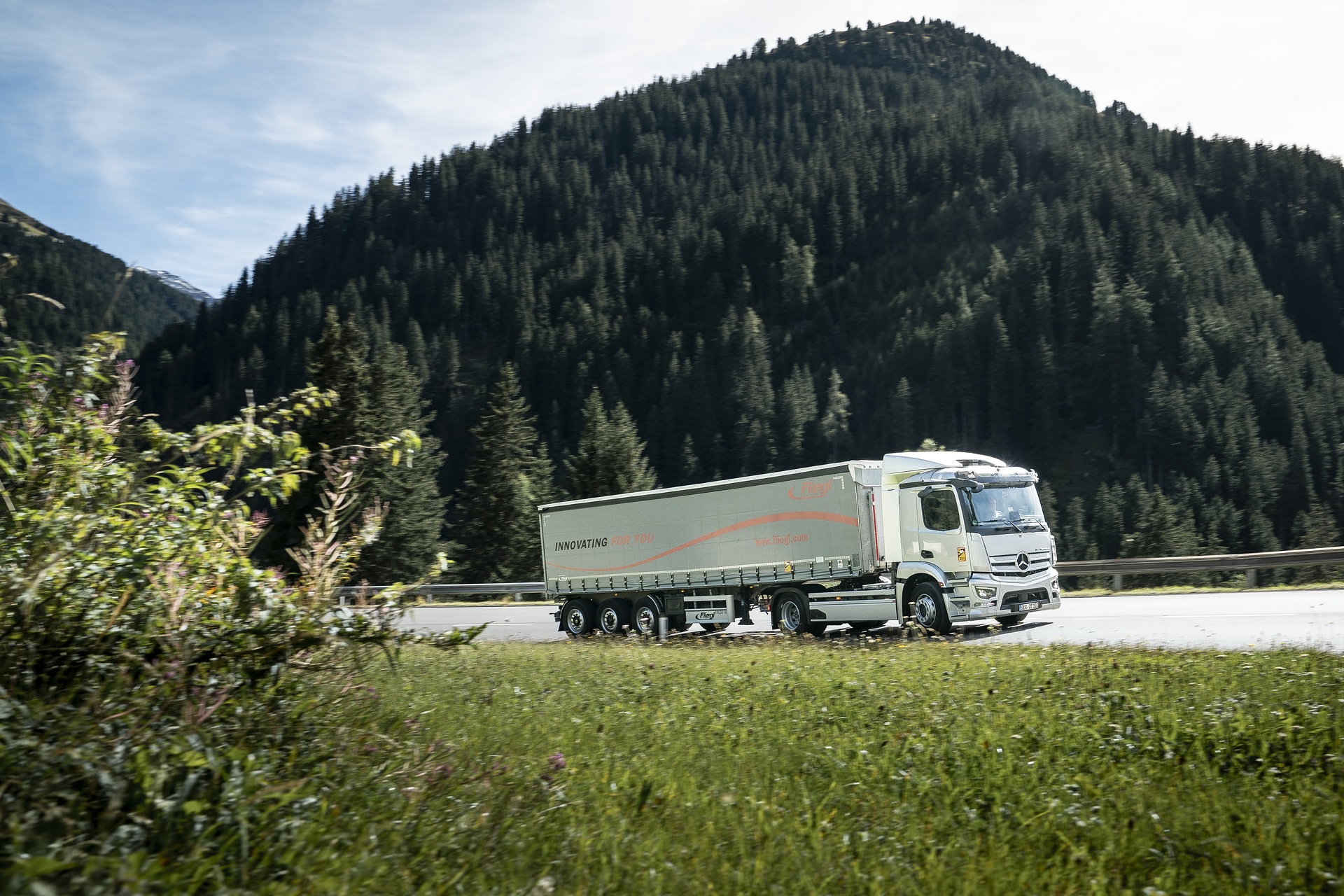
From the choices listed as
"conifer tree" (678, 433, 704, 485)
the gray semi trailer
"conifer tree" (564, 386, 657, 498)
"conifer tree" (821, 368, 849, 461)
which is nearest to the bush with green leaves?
the gray semi trailer

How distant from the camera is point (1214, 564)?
81.2ft

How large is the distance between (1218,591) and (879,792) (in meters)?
20.6

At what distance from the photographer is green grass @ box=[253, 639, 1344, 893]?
4754 mm

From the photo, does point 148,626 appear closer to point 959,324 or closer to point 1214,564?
point 1214,564

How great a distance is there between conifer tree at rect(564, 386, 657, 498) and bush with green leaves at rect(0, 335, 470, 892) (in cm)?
4470

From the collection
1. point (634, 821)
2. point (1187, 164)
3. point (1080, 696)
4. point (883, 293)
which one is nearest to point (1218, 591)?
point (1080, 696)

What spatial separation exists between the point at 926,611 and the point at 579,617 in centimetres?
857

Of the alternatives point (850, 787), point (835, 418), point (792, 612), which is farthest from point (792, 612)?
point (835, 418)

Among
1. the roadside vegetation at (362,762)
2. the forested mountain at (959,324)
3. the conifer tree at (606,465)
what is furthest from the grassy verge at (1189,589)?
the forested mountain at (959,324)

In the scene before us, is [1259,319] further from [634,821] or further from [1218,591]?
[634,821]

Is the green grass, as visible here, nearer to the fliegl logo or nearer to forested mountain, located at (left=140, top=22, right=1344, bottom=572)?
the fliegl logo

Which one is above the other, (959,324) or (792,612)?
(959,324)

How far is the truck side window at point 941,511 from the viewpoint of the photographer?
17.1 m

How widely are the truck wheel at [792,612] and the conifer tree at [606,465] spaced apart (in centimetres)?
3123
